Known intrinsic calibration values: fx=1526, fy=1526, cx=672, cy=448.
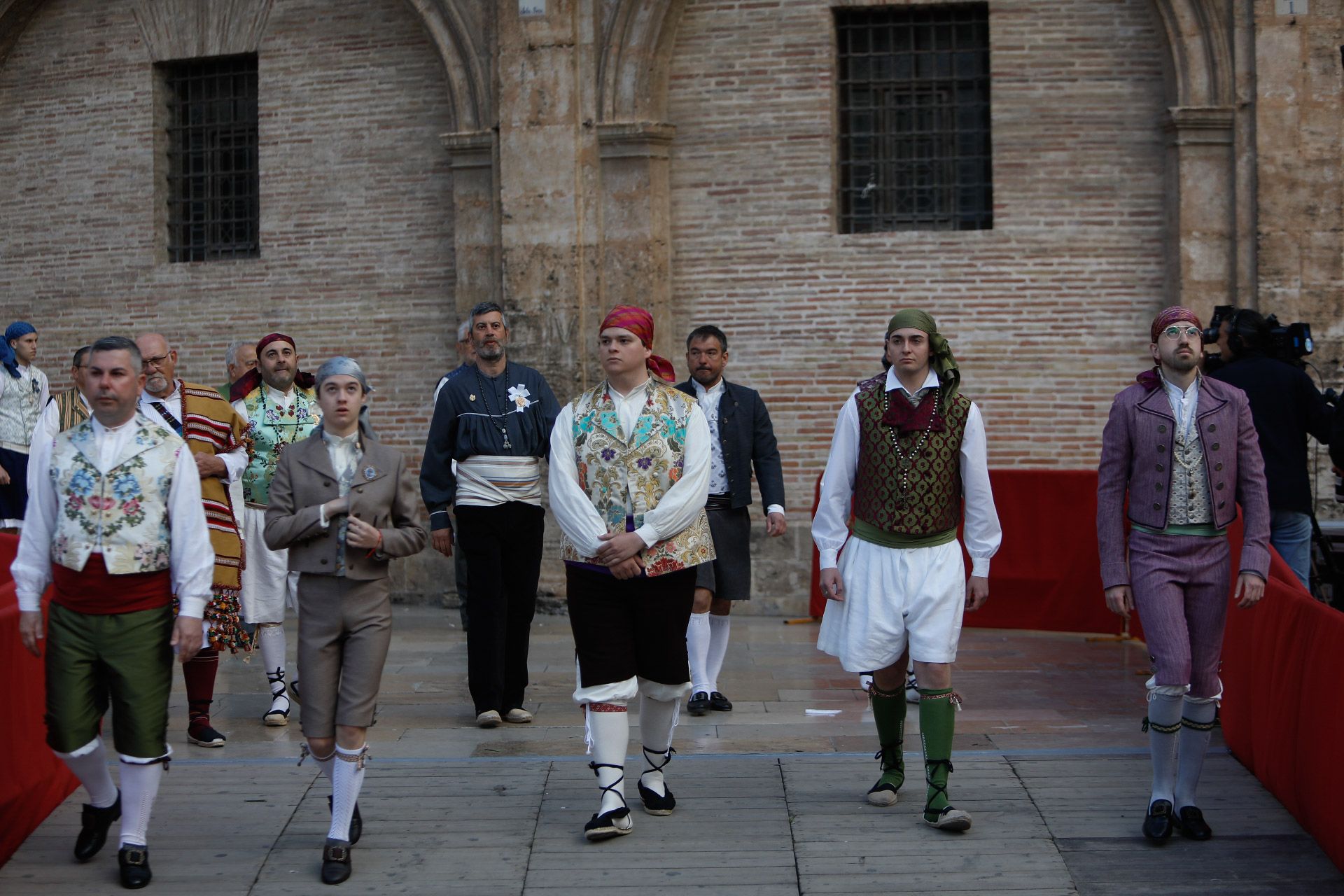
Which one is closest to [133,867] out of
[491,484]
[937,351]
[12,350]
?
[491,484]

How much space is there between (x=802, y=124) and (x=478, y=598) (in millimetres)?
5934

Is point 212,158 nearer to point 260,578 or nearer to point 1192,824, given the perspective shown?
point 260,578

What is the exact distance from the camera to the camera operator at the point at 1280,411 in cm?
802

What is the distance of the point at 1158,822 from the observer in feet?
18.1

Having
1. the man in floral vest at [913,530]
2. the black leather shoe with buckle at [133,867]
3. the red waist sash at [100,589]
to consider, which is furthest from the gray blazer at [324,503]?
the man in floral vest at [913,530]

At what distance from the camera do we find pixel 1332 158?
11227mm

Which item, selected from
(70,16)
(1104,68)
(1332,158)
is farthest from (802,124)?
(70,16)

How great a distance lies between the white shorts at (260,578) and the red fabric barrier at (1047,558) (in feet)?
15.1

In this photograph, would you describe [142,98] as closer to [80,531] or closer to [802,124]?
[802,124]

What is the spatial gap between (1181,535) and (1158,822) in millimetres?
1043

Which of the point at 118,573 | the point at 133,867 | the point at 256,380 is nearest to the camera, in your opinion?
the point at 118,573

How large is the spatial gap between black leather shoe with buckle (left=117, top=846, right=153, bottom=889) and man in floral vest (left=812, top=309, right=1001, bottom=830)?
8.48 ft

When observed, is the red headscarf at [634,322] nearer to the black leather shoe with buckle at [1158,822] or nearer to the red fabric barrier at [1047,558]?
the black leather shoe with buckle at [1158,822]

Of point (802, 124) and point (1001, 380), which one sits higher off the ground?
point (802, 124)
